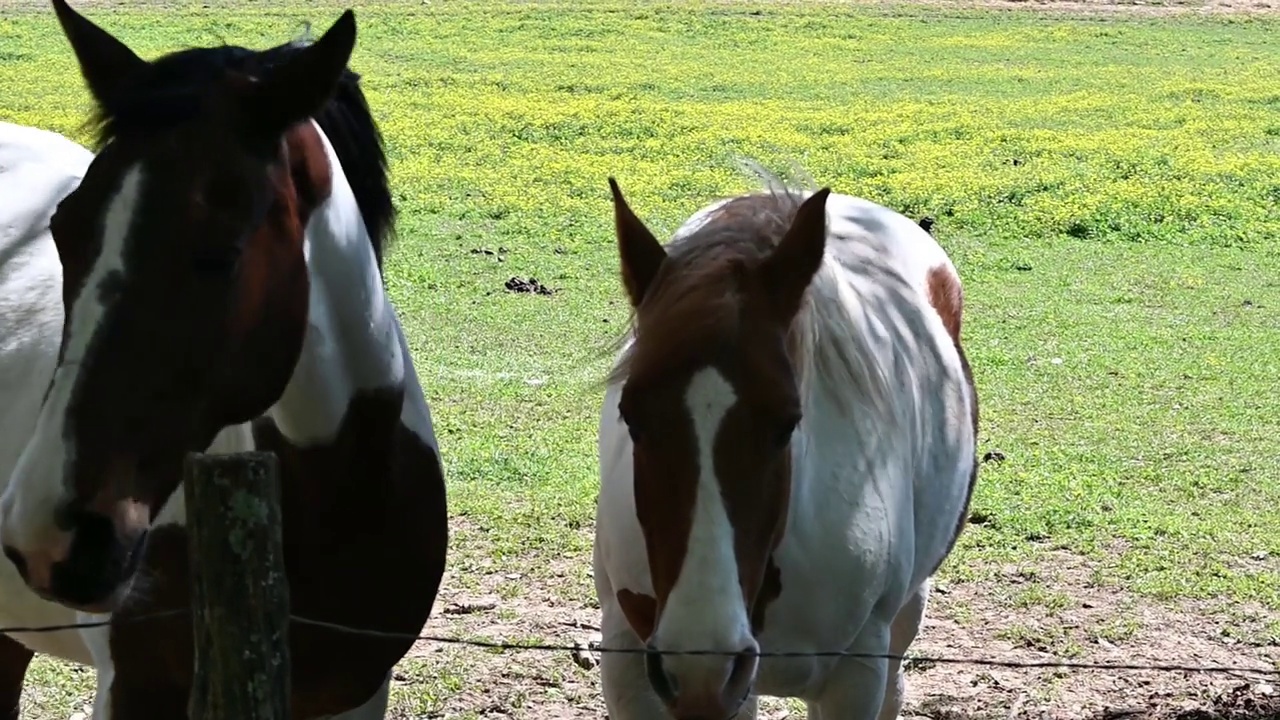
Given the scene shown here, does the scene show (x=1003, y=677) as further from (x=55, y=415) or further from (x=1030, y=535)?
(x=55, y=415)

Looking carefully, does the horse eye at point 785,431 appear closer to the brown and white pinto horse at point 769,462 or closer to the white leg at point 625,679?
the brown and white pinto horse at point 769,462

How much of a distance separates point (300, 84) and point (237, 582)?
2.47ft

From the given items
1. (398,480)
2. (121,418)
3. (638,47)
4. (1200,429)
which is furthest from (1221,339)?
(638,47)

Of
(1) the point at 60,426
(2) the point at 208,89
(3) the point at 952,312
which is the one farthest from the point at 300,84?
(3) the point at 952,312

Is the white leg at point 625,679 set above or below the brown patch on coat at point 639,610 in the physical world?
below

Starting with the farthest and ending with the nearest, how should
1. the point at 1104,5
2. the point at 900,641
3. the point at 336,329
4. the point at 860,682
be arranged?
the point at 1104,5, the point at 900,641, the point at 860,682, the point at 336,329

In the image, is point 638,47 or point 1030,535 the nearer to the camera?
point 1030,535

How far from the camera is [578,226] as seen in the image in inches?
438

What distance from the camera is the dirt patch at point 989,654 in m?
4.28

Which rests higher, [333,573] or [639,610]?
[333,573]

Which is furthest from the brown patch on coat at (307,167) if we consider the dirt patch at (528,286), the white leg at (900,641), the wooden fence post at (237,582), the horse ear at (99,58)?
the dirt patch at (528,286)

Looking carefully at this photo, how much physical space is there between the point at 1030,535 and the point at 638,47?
55.9 ft

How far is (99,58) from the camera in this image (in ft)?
7.63

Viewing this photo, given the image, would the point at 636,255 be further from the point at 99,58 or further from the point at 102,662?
the point at 102,662
